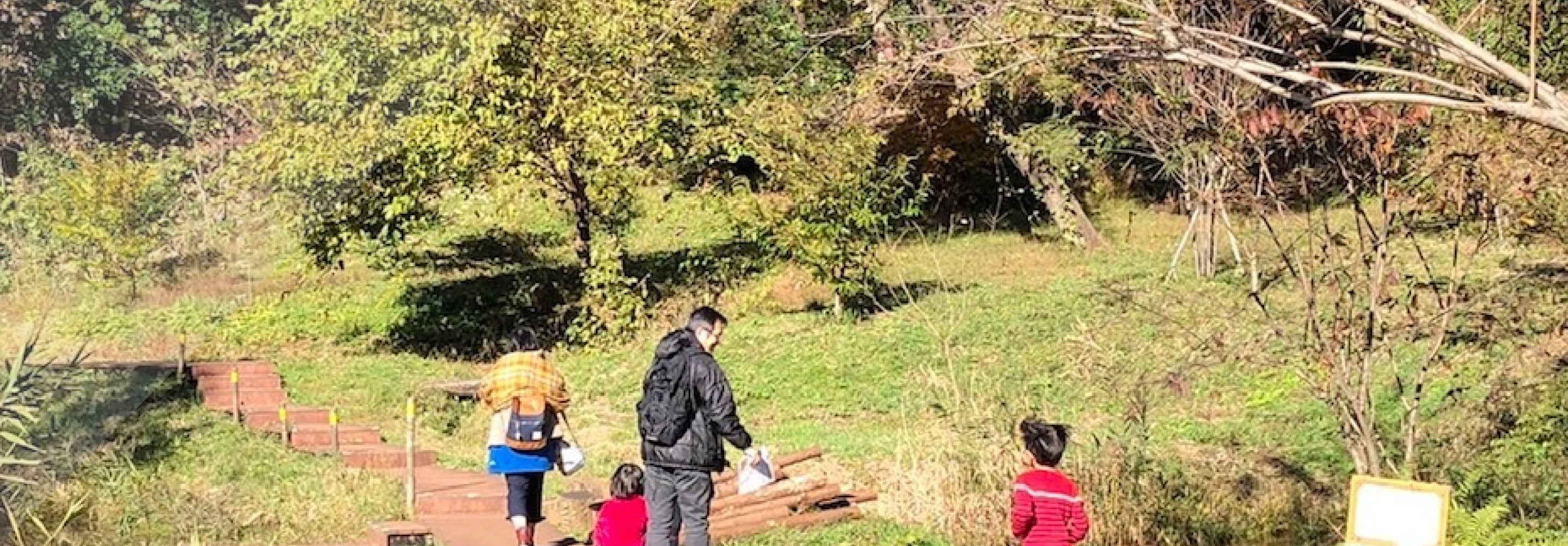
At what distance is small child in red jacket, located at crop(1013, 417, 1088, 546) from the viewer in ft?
19.4

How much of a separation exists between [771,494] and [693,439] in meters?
2.41

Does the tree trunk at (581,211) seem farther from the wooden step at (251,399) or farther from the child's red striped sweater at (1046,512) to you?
the child's red striped sweater at (1046,512)

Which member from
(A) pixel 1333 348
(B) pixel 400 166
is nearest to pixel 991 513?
(A) pixel 1333 348

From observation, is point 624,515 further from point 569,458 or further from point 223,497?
point 223,497

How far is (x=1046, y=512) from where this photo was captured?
590cm

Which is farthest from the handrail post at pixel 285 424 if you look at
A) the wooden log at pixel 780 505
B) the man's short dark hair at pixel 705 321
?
the man's short dark hair at pixel 705 321

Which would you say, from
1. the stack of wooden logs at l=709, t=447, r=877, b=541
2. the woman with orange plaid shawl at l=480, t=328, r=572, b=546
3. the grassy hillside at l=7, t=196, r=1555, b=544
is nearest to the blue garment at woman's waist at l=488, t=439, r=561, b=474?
the woman with orange plaid shawl at l=480, t=328, r=572, b=546

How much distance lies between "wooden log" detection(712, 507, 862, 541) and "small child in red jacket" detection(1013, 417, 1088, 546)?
2.98m

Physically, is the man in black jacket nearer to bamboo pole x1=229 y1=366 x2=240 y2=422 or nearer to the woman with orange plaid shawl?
the woman with orange plaid shawl

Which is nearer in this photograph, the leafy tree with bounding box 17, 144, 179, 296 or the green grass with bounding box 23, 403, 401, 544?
the green grass with bounding box 23, 403, 401, 544

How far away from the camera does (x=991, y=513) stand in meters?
8.46

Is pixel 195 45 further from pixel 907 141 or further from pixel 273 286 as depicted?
pixel 907 141

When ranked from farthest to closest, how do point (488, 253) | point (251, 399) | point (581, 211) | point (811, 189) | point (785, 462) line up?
point (488, 253), point (581, 211), point (811, 189), point (251, 399), point (785, 462)

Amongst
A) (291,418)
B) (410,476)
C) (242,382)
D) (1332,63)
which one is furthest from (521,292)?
(1332,63)
